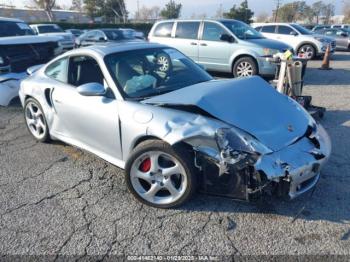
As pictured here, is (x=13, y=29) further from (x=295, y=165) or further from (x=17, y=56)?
(x=295, y=165)

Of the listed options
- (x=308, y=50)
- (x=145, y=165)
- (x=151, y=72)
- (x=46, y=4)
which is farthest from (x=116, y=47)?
→ (x=46, y=4)

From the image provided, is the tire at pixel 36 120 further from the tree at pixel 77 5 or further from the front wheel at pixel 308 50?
the tree at pixel 77 5

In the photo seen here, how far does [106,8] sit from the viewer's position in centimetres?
5444

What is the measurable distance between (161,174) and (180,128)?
20.2 inches

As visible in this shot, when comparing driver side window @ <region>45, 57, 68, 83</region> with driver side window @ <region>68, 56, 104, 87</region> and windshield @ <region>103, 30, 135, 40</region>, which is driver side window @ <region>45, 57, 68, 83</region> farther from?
windshield @ <region>103, 30, 135, 40</region>

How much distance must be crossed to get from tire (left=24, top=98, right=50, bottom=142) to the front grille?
8.03ft

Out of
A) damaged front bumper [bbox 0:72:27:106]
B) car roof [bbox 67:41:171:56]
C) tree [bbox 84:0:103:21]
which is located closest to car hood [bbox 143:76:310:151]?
car roof [bbox 67:41:171:56]

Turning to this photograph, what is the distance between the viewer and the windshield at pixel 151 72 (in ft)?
11.5

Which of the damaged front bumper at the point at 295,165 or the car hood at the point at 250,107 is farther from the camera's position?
the car hood at the point at 250,107

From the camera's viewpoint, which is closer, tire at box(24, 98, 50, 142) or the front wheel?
tire at box(24, 98, 50, 142)

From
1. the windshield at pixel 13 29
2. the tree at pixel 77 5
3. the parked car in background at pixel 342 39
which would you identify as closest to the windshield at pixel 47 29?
the windshield at pixel 13 29

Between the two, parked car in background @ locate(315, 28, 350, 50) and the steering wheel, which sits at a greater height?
the steering wheel

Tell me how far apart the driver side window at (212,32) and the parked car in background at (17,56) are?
13.4 ft

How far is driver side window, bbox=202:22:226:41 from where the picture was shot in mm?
8891
